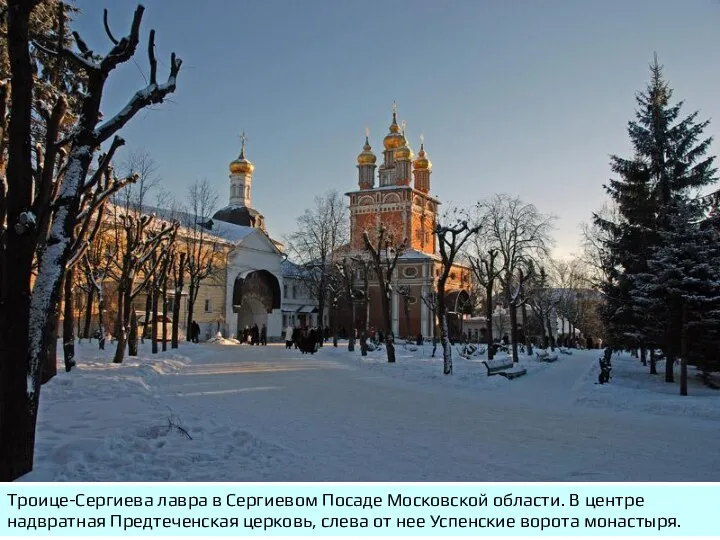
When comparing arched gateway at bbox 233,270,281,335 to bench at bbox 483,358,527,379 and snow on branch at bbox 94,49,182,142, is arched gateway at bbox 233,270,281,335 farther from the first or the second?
snow on branch at bbox 94,49,182,142

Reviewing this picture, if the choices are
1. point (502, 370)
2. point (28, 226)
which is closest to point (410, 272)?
point (502, 370)

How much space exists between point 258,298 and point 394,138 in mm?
27574

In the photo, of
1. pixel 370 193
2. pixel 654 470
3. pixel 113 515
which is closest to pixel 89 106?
pixel 113 515

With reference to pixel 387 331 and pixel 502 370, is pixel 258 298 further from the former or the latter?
pixel 502 370

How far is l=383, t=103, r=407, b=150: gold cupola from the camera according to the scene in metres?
71.4

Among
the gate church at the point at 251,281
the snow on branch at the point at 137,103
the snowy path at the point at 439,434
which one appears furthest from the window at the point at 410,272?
the snow on branch at the point at 137,103

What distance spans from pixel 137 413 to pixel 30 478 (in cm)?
360

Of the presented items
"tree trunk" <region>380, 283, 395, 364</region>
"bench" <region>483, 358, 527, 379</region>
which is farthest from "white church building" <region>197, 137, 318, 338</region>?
"bench" <region>483, 358, 527, 379</region>

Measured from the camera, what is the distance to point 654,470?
654 cm

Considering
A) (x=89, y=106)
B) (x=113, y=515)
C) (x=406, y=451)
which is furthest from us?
(x=406, y=451)

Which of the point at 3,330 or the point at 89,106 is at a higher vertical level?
the point at 89,106

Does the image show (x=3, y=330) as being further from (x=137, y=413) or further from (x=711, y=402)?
(x=711, y=402)

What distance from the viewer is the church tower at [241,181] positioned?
6869 cm

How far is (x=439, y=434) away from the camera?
856 cm
